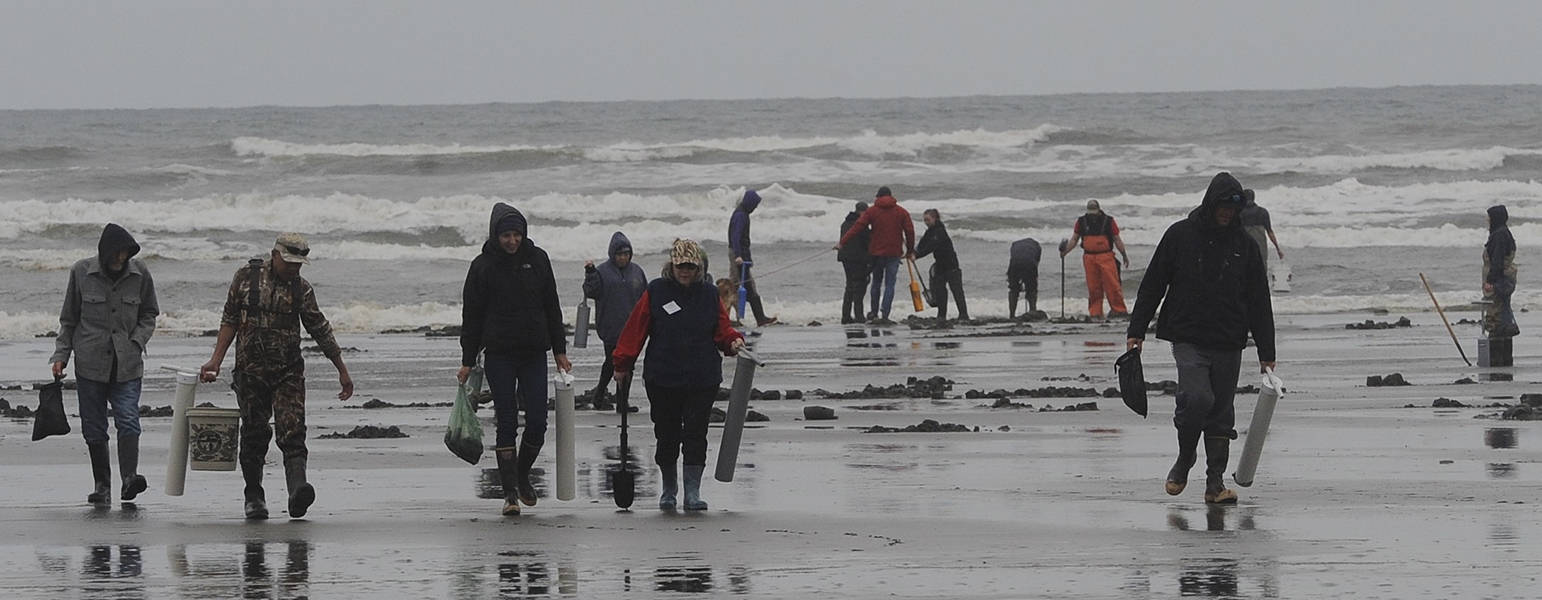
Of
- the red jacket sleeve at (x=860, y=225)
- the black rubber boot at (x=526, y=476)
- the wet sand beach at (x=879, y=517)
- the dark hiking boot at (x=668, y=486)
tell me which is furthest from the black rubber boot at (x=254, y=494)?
the red jacket sleeve at (x=860, y=225)

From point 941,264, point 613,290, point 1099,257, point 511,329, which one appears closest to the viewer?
point 511,329

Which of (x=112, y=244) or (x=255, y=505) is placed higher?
(x=112, y=244)

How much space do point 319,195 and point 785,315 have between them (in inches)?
1122

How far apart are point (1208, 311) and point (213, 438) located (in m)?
4.93

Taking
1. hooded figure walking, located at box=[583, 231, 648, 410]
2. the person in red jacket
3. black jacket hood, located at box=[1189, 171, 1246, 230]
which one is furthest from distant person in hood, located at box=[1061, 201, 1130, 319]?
black jacket hood, located at box=[1189, 171, 1246, 230]

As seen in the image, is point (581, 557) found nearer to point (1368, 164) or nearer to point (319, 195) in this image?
point (319, 195)

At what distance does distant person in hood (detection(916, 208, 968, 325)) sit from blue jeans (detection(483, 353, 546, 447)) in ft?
54.8

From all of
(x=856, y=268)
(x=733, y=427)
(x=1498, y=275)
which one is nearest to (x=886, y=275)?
(x=856, y=268)

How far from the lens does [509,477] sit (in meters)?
10.8

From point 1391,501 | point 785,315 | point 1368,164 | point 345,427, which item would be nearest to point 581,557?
point 1391,501

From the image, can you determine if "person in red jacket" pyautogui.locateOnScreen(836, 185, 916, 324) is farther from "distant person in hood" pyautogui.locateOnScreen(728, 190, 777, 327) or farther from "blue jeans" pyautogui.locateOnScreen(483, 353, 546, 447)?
"blue jeans" pyautogui.locateOnScreen(483, 353, 546, 447)

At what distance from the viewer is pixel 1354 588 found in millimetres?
8023

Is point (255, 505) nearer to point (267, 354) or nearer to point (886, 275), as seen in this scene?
point (267, 354)

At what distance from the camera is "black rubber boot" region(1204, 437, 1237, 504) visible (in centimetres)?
1067
